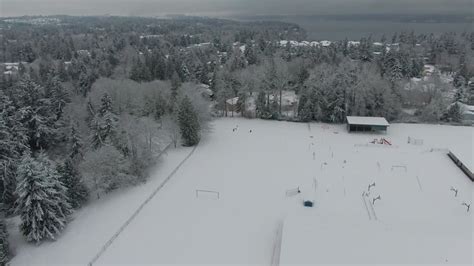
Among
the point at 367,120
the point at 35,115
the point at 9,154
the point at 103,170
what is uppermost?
the point at 35,115

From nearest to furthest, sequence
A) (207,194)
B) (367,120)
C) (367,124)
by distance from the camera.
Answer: (207,194)
(367,124)
(367,120)

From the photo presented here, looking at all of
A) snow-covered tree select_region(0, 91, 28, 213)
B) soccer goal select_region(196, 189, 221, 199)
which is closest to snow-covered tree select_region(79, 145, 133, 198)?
snow-covered tree select_region(0, 91, 28, 213)

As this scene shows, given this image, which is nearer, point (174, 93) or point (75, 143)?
point (75, 143)

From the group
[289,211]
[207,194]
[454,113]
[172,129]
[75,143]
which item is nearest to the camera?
[289,211]

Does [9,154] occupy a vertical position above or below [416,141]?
above

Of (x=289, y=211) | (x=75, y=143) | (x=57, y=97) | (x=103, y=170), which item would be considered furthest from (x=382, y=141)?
(x=57, y=97)

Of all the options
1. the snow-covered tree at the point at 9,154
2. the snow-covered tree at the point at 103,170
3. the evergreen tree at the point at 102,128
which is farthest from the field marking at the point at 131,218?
the snow-covered tree at the point at 9,154

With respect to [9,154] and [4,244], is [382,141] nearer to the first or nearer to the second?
[4,244]

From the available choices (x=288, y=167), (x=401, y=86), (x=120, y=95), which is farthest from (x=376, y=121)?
(x=120, y=95)

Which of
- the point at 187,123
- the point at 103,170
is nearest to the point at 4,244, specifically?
the point at 103,170
